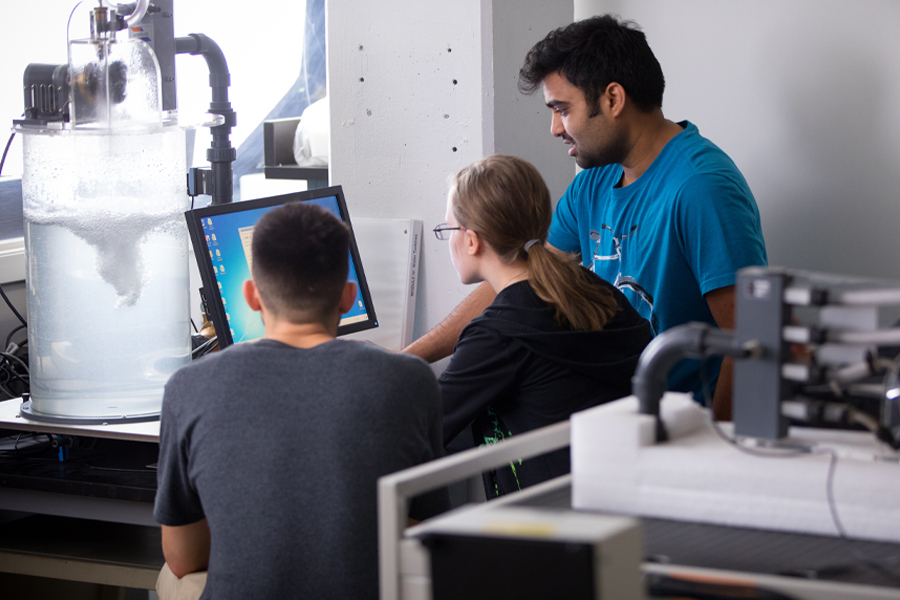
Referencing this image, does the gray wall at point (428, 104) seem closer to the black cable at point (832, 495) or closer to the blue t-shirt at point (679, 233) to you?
the blue t-shirt at point (679, 233)

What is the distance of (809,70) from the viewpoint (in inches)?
83.2

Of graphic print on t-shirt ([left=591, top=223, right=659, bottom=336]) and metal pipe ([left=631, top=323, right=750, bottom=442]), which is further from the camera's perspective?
graphic print on t-shirt ([left=591, top=223, right=659, bottom=336])

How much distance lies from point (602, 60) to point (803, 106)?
549mm

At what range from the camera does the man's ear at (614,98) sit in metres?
1.95

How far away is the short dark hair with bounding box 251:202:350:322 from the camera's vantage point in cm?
125

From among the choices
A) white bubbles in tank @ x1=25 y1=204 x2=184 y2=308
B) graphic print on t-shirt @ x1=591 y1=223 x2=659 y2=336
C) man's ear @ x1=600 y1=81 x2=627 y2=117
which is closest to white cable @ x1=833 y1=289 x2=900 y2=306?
graphic print on t-shirt @ x1=591 y1=223 x2=659 y2=336

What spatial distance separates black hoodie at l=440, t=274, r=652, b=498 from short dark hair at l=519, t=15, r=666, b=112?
1.96 ft

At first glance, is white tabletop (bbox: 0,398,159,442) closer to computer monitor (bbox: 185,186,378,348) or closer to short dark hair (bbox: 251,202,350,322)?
computer monitor (bbox: 185,186,378,348)

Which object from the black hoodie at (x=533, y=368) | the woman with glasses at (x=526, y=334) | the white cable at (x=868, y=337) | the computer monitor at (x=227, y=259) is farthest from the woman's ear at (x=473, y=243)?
the white cable at (x=868, y=337)

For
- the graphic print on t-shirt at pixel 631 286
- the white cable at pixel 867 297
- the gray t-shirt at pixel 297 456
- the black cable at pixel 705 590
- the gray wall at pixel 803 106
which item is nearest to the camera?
the black cable at pixel 705 590

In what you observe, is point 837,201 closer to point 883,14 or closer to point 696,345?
point 883,14

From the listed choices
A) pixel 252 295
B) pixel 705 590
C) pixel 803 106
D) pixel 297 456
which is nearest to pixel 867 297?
pixel 705 590

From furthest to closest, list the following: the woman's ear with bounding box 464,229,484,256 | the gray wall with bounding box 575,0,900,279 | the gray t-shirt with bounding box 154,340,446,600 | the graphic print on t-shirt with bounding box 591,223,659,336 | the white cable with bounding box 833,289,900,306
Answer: the gray wall with bounding box 575,0,900,279, the graphic print on t-shirt with bounding box 591,223,659,336, the woman's ear with bounding box 464,229,484,256, the gray t-shirt with bounding box 154,340,446,600, the white cable with bounding box 833,289,900,306

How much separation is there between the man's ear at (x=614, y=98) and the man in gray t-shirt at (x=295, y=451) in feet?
3.18
